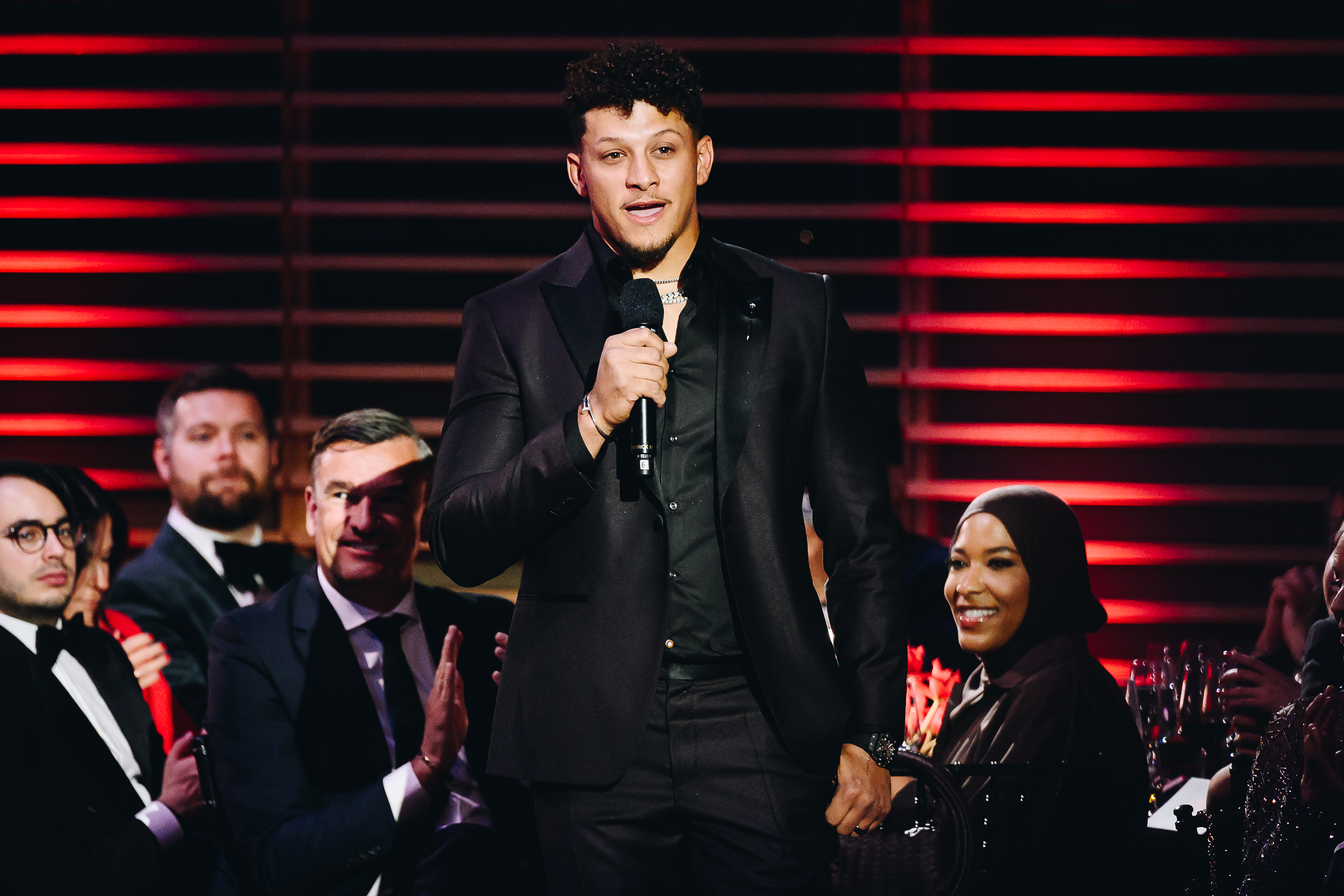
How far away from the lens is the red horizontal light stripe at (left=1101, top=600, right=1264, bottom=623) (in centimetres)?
504

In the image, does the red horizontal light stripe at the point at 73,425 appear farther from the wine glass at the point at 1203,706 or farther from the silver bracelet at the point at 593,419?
the silver bracelet at the point at 593,419

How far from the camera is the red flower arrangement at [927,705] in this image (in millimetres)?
2959

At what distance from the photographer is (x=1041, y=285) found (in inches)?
206

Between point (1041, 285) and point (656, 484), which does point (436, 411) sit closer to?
point (1041, 285)

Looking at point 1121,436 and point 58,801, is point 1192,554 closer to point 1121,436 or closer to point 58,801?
point 1121,436

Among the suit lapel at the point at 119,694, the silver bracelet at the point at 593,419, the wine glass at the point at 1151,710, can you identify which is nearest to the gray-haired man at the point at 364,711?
the suit lapel at the point at 119,694

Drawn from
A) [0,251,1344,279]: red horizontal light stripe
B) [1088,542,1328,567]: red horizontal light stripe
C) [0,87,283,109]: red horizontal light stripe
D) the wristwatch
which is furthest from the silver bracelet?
[0,87,283,109]: red horizontal light stripe

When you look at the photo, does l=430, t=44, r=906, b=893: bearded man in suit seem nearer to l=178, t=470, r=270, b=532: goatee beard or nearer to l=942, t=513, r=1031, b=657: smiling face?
l=942, t=513, r=1031, b=657: smiling face

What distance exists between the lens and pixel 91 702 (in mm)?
2848

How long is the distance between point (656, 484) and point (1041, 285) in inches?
150

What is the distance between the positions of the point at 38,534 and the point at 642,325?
173cm

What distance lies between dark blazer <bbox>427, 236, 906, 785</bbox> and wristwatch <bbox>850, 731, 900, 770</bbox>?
17 mm

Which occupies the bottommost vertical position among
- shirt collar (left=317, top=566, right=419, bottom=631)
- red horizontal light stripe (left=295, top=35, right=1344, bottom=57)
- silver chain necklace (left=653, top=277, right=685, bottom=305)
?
shirt collar (left=317, top=566, right=419, bottom=631)

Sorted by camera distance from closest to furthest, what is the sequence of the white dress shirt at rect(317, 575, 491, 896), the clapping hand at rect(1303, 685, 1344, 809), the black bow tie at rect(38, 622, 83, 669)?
the clapping hand at rect(1303, 685, 1344, 809) < the white dress shirt at rect(317, 575, 491, 896) < the black bow tie at rect(38, 622, 83, 669)
